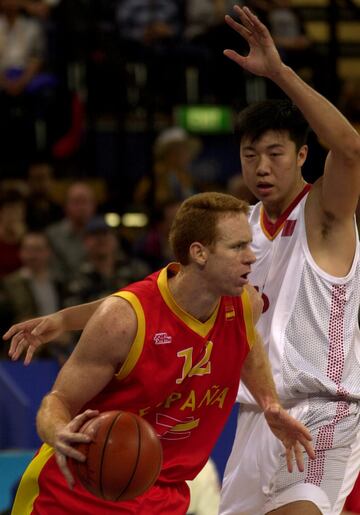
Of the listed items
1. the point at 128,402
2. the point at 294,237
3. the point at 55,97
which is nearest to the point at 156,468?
the point at 128,402

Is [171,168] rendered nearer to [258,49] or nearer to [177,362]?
[258,49]

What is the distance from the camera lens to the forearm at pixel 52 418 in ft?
12.5

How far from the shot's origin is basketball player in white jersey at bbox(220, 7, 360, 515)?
4.55 metres

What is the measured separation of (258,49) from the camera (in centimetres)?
447

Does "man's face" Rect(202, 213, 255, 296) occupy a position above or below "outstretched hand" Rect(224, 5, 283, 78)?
below

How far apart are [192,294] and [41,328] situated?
0.64 m

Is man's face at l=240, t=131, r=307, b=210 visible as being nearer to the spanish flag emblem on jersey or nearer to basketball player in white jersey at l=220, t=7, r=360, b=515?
basketball player in white jersey at l=220, t=7, r=360, b=515

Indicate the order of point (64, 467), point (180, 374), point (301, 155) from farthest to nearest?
point (301, 155) < point (180, 374) < point (64, 467)

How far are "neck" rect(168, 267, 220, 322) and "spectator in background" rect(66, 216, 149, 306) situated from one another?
3983 millimetres

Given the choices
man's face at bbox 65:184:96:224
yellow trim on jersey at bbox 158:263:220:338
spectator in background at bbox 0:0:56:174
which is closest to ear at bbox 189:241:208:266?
yellow trim on jersey at bbox 158:263:220:338

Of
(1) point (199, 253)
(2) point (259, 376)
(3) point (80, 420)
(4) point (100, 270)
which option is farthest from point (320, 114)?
(4) point (100, 270)

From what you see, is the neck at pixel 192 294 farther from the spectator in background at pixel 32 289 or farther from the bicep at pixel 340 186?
the spectator in background at pixel 32 289

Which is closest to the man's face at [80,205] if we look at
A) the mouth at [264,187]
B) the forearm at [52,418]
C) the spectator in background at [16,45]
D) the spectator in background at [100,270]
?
the spectator in background at [100,270]

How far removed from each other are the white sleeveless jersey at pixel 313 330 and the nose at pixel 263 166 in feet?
0.61
